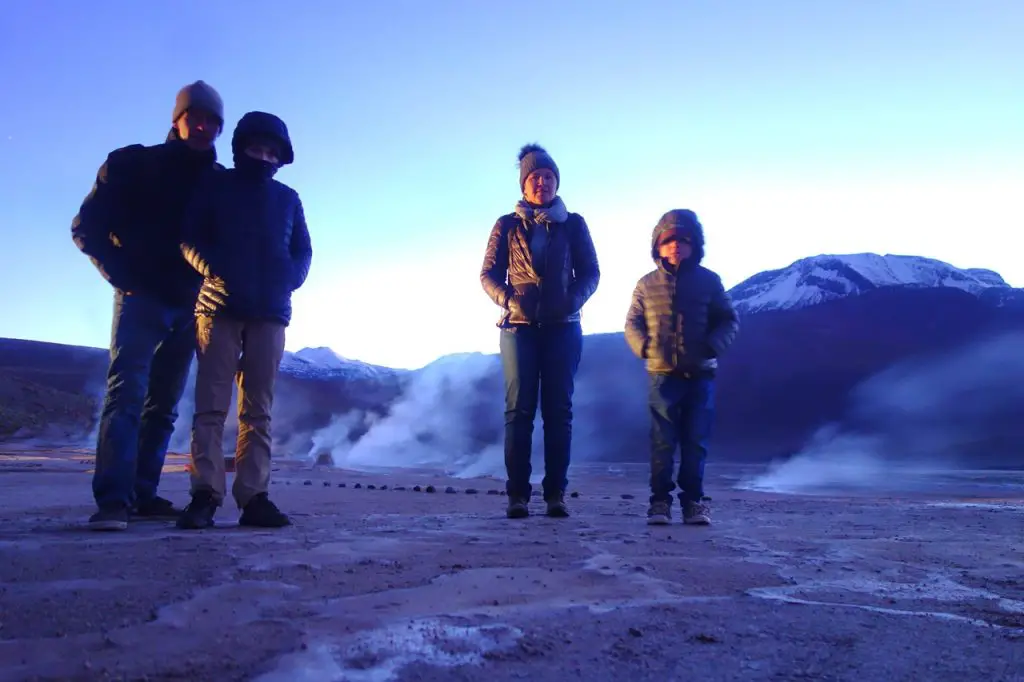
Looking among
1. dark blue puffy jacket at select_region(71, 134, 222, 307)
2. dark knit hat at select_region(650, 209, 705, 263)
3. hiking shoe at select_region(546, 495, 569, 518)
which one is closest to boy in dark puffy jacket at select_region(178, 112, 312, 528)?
dark blue puffy jacket at select_region(71, 134, 222, 307)

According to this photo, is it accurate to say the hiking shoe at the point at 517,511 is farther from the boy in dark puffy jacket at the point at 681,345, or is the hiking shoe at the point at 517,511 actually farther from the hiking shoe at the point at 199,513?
the hiking shoe at the point at 199,513

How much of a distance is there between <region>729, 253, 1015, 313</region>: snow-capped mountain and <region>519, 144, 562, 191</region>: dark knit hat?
99.7ft

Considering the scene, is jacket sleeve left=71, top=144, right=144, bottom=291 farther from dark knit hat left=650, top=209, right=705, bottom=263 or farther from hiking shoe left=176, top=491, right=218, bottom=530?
dark knit hat left=650, top=209, right=705, bottom=263

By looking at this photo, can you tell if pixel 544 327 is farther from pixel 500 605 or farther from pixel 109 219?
pixel 500 605

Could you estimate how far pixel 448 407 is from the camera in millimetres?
28016

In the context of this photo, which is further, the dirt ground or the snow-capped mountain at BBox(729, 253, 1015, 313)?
the snow-capped mountain at BBox(729, 253, 1015, 313)

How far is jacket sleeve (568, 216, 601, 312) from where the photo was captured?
409 centimetres

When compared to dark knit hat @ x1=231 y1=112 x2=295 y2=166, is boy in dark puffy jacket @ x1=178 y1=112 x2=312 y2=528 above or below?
below

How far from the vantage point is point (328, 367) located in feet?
125

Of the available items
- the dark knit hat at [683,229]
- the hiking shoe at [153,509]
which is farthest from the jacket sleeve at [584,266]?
the hiking shoe at [153,509]

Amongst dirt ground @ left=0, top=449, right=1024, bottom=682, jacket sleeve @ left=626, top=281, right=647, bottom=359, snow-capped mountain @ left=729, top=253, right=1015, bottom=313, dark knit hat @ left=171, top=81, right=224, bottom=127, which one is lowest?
dirt ground @ left=0, top=449, right=1024, bottom=682

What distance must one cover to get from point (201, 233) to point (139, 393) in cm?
71

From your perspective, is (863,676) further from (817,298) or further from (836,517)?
(817,298)

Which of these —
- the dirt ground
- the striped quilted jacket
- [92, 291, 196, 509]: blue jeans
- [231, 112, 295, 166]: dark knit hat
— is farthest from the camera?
the striped quilted jacket
